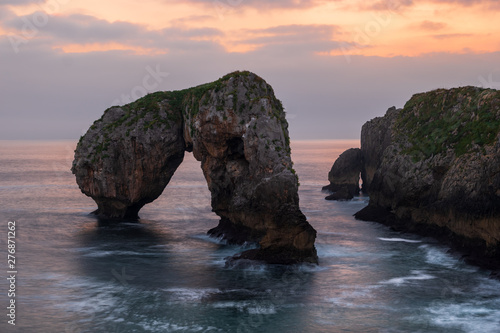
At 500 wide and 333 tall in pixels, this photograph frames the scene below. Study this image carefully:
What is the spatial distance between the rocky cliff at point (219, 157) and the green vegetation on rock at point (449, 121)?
684 inches

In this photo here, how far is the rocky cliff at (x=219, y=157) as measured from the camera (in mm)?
43500

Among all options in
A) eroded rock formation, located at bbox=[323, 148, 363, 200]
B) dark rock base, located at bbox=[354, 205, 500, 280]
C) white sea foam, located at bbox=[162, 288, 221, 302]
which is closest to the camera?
white sea foam, located at bbox=[162, 288, 221, 302]

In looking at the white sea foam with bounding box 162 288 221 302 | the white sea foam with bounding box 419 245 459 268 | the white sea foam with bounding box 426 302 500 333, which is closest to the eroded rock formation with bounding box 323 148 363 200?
the white sea foam with bounding box 419 245 459 268

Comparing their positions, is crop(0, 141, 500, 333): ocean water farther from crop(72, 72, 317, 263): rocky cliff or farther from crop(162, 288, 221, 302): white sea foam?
crop(72, 72, 317, 263): rocky cliff

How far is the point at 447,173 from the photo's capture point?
2052 inches

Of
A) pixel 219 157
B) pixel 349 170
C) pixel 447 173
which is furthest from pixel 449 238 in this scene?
pixel 349 170

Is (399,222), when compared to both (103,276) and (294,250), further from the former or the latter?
(103,276)

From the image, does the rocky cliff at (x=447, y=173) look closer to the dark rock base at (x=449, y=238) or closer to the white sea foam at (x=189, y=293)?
the dark rock base at (x=449, y=238)

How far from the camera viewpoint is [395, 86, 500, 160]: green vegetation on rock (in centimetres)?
5206

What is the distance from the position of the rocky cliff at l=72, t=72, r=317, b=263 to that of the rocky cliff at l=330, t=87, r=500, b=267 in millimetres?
13131

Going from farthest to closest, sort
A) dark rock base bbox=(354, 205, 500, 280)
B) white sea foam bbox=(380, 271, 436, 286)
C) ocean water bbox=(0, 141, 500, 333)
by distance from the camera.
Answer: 1. dark rock base bbox=(354, 205, 500, 280)
2. white sea foam bbox=(380, 271, 436, 286)
3. ocean water bbox=(0, 141, 500, 333)

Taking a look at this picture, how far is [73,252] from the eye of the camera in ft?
160

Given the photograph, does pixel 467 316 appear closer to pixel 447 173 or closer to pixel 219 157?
pixel 447 173

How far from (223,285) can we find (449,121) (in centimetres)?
3438
